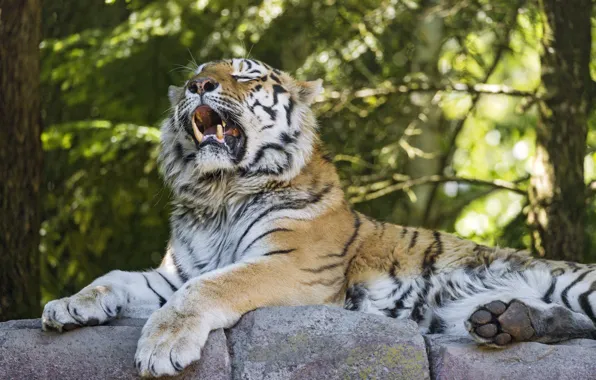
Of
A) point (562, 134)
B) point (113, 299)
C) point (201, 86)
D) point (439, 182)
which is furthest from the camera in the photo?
point (439, 182)

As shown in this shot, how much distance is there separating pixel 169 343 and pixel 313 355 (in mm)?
564

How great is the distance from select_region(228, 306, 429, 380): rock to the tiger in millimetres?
294

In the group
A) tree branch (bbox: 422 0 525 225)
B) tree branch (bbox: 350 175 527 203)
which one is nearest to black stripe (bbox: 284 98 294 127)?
tree branch (bbox: 350 175 527 203)

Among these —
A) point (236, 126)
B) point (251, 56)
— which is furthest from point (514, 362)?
point (251, 56)

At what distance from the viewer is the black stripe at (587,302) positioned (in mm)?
4203

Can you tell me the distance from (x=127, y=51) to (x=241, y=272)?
4005mm

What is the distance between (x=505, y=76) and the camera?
36.2ft

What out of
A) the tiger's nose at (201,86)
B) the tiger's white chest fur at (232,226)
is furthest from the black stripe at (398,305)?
the tiger's nose at (201,86)

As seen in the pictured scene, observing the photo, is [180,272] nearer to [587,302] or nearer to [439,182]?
[587,302]

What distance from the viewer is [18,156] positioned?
18.8ft

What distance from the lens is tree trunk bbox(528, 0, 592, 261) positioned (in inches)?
253

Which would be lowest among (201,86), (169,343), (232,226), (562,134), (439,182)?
(439,182)

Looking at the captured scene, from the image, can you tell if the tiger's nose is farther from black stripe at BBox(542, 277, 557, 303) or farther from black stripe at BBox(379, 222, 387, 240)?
black stripe at BBox(542, 277, 557, 303)

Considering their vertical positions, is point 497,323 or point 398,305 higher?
point 497,323
